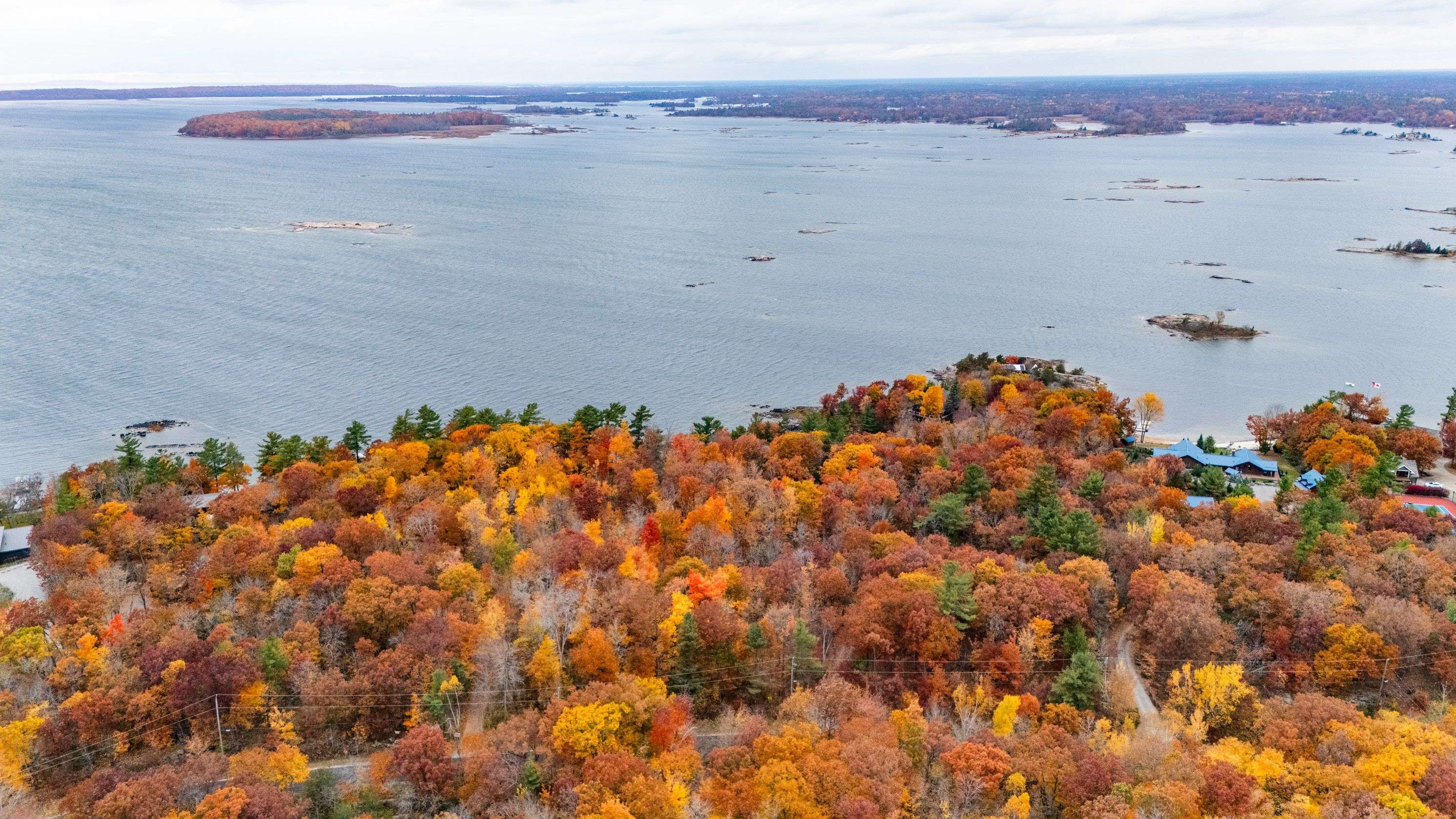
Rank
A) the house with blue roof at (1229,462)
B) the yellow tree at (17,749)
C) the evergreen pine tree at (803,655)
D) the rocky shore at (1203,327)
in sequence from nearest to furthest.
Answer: the yellow tree at (17,749) < the evergreen pine tree at (803,655) < the house with blue roof at (1229,462) < the rocky shore at (1203,327)

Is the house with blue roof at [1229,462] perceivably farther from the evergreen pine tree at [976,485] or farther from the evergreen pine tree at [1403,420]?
the evergreen pine tree at [976,485]

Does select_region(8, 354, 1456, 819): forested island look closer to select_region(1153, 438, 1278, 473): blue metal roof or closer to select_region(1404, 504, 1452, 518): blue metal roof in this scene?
select_region(1404, 504, 1452, 518): blue metal roof

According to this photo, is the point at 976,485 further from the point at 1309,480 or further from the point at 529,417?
the point at 529,417

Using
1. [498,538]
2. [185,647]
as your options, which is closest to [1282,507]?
[498,538]

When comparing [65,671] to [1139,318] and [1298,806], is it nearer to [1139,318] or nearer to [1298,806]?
[1298,806]

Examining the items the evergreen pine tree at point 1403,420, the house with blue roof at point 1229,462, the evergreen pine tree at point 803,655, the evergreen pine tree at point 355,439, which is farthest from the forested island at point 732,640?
the evergreen pine tree at point 1403,420

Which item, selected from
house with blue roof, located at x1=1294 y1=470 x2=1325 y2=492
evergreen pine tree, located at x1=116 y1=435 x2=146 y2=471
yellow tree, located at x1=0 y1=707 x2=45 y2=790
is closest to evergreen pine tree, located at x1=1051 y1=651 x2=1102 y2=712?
house with blue roof, located at x1=1294 y1=470 x2=1325 y2=492
